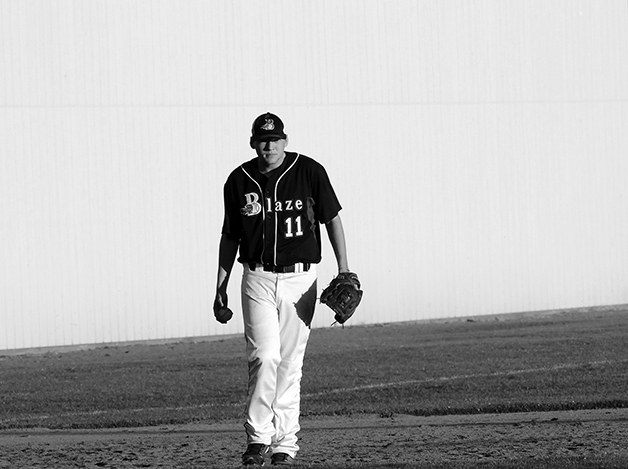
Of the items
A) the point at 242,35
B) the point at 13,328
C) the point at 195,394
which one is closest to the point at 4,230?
the point at 13,328

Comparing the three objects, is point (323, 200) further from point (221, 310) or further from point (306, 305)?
point (221, 310)

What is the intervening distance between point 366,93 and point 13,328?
6822mm

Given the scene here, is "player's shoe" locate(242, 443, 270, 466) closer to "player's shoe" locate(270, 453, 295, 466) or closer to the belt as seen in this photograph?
"player's shoe" locate(270, 453, 295, 466)

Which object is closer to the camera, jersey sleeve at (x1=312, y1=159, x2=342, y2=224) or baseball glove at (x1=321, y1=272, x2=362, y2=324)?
jersey sleeve at (x1=312, y1=159, x2=342, y2=224)

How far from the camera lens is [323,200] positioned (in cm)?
830

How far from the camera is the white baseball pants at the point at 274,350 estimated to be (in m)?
8.03

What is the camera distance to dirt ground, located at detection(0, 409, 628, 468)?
8.49 m

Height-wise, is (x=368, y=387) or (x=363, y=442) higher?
(x=363, y=442)

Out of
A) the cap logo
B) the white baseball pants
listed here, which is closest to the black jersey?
the white baseball pants

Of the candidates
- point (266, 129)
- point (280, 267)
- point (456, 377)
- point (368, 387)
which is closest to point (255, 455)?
point (280, 267)

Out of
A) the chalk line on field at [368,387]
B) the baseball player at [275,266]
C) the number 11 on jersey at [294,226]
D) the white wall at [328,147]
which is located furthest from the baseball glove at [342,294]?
the white wall at [328,147]

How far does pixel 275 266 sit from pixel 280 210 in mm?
322

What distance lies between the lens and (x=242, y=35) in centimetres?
2220

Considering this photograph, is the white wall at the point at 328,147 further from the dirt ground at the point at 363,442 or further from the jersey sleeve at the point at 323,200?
the jersey sleeve at the point at 323,200
